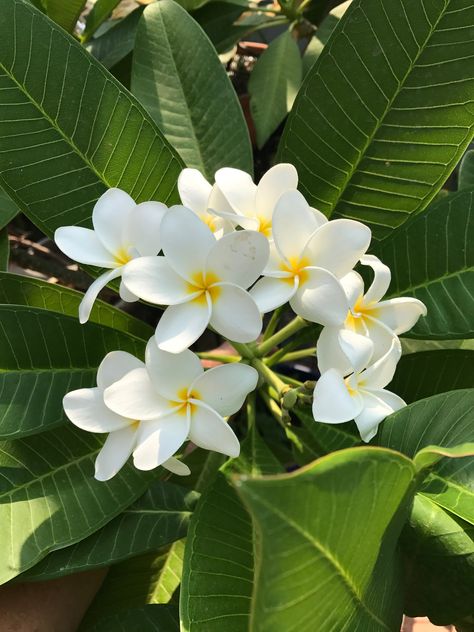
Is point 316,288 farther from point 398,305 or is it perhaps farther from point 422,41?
point 422,41

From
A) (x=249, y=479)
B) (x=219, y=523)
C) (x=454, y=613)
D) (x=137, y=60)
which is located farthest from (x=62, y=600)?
(x=137, y=60)

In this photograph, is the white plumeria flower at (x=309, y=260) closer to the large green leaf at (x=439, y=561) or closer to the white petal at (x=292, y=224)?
the white petal at (x=292, y=224)

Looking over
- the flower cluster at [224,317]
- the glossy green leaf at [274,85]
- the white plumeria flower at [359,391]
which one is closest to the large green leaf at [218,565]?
the flower cluster at [224,317]

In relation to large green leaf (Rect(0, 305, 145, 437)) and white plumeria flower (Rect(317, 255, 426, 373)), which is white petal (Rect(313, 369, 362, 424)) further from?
large green leaf (Rect(0, 305, 145, 437))

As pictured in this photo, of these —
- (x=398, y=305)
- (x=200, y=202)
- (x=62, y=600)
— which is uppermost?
(x=200, y=202)

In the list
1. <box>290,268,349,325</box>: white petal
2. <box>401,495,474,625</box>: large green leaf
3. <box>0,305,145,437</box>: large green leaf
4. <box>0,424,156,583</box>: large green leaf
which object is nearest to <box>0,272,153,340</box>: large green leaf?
<box>0,305,145,437</box>: large green leaf

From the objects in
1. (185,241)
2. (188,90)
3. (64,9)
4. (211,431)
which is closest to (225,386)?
(211,431)
